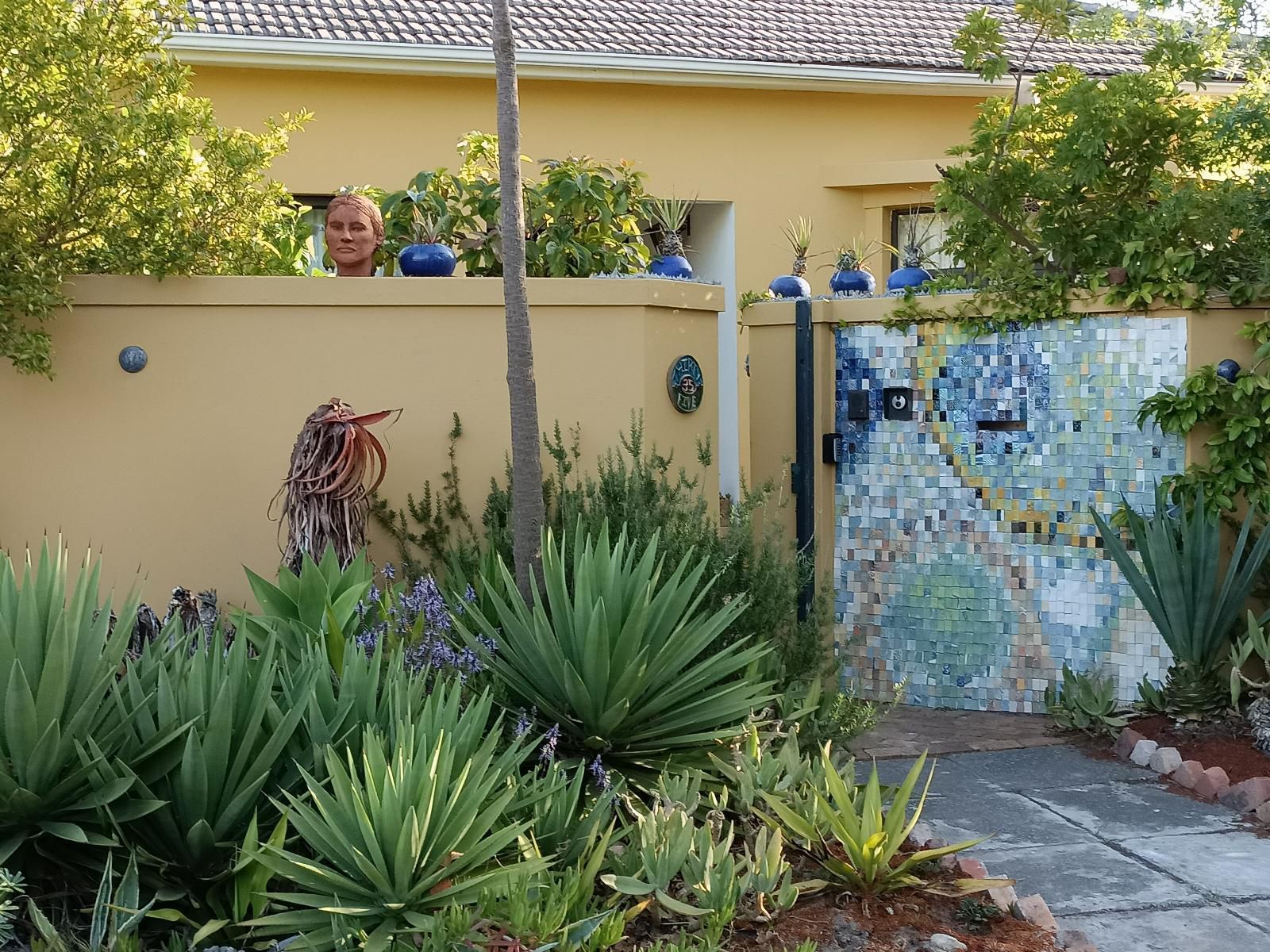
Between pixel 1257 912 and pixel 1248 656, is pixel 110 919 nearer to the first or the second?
pixel 1257 912

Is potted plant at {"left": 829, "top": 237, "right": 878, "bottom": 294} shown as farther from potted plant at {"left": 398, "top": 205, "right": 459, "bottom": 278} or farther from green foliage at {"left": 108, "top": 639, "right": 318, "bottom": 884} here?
green foliage at {"left": 108, "top": 639, "right": 318, "bottom": 884}

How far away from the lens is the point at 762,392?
25.7 feet

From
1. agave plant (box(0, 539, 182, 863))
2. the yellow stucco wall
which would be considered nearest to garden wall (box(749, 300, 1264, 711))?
the yellow stucco wall

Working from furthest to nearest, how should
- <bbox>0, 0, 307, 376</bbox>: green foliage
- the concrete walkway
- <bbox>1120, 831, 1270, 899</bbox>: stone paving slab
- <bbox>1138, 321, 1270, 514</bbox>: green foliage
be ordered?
<bbox>1138, 321, 1270, 514</bbox>: green foliage
<bbox>0, 0, 307, 376</bbox>: green foliage
<bbox>1120, 831, 1270, 899</bbox>: stone paving slab
the concrete walkway

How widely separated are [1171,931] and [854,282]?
4609 millimetres

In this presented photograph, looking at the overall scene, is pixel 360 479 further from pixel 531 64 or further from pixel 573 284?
pixel 531 64

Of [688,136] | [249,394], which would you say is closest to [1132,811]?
[249,394]

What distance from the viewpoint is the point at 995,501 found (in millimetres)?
7086

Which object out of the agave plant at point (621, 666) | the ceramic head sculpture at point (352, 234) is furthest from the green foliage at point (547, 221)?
the agave plant at point (621, 666)

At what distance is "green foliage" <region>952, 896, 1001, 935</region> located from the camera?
382 cm

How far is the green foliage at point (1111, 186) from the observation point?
645 centimetres

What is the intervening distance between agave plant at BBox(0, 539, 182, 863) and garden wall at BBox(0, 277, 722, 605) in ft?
7.88

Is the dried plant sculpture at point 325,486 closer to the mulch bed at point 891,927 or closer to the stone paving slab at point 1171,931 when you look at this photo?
the mulch bed at point 891,927

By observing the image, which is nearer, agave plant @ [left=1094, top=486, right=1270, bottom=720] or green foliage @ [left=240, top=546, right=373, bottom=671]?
green foliage @ [left=240, top=546, right=373, bottom=671]
